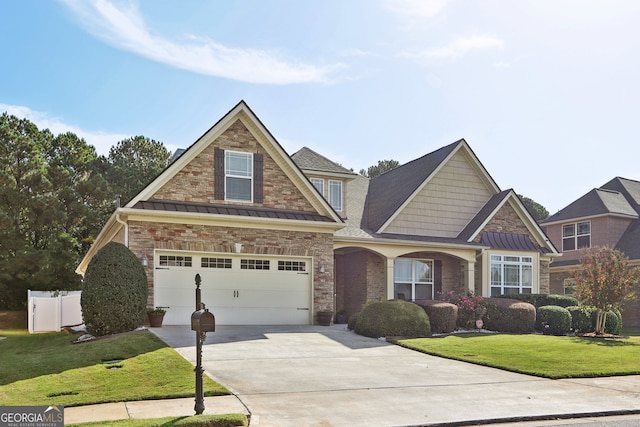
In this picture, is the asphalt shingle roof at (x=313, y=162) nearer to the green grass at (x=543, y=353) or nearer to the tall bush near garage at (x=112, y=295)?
the green grass at (x=543, y=353)

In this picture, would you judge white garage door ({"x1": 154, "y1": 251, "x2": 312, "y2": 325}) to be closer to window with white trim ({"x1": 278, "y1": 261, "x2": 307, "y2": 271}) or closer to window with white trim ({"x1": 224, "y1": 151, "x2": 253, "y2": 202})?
window with white trim ({"x1": 278, "y1": 261, "x2": 307, "y2": 271})

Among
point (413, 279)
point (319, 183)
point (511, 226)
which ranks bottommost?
point (413, 279)

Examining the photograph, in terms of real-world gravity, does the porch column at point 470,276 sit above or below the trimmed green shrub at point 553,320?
above

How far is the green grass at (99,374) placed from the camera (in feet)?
32.8

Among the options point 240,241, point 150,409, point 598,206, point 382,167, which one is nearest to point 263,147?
point 240,241

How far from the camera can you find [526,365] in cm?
1394

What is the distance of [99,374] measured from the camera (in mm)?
11625

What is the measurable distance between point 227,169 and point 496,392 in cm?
1240

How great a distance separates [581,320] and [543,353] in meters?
7.56

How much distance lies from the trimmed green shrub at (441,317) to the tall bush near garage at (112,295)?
9.01m

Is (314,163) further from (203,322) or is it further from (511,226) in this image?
(203,322)

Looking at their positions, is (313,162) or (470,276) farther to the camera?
(313,162)

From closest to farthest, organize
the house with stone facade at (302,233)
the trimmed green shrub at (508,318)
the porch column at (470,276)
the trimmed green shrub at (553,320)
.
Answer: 1. the house with stone facade at (302,233)
2. the trimmed green shrub at (508,318)
3. the trimmed green shrub at (553,320)
4. the porch column at (470,276)

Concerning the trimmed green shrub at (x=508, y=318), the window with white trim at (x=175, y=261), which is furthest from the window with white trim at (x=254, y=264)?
the trimmed green shrub at (x=508, y=318)
